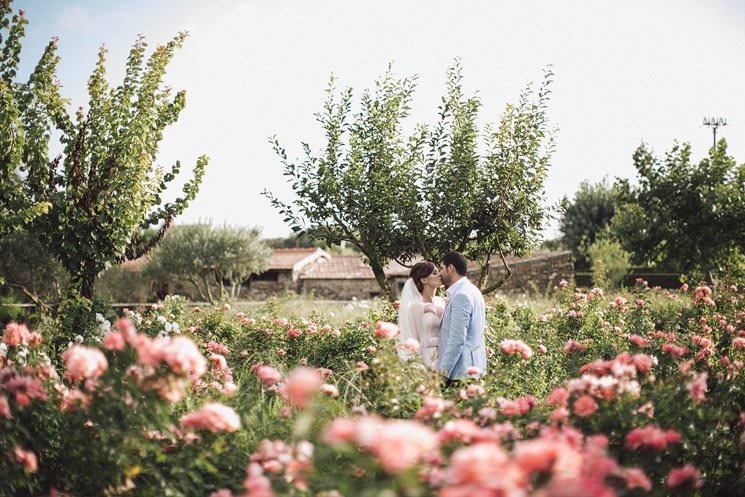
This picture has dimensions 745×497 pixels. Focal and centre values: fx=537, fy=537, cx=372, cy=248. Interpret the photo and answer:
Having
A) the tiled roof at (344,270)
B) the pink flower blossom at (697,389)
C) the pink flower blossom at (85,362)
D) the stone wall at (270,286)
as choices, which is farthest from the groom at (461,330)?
the stone wall at (270,286)

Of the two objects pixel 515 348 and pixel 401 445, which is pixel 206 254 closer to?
pixel 515 348

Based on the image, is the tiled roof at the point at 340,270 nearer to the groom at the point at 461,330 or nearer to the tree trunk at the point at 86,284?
the tree trunk at the point at 86,284

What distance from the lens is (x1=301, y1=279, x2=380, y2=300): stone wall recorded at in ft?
90.1

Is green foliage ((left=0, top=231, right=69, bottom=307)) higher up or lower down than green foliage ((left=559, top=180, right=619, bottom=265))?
lower down

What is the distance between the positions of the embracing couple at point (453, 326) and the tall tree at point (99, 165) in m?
4.46

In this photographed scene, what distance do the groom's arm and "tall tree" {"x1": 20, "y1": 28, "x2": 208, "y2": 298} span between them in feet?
16.4

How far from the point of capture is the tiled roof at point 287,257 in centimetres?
3064

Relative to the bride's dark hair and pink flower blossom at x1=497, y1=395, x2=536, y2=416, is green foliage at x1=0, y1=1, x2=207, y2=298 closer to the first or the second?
the bride's dark hair

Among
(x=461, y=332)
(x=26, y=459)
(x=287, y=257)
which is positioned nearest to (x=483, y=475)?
(x=26, y=459)

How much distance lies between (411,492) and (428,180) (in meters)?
5.82

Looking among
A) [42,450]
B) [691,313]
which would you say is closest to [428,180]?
[691,313]

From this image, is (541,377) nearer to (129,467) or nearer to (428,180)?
(428,180)

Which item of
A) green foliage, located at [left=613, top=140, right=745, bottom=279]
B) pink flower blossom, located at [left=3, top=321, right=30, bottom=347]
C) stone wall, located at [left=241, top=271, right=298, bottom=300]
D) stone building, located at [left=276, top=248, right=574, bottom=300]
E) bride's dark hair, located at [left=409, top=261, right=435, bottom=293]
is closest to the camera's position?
pink flower blossom, located at [left=3, top=321, right=30, bottom=347]

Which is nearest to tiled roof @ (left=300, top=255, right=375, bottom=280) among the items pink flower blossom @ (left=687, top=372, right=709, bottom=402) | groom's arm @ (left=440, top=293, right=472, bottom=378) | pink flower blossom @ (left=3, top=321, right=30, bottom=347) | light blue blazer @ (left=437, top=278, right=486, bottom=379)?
light blue blazer @ (left=437, top=278, right=486, bottom=379)
